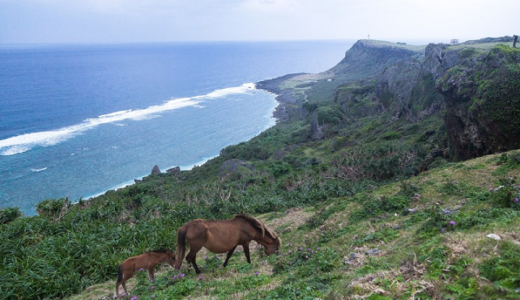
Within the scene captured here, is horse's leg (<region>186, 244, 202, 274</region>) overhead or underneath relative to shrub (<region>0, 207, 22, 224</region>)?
overhead

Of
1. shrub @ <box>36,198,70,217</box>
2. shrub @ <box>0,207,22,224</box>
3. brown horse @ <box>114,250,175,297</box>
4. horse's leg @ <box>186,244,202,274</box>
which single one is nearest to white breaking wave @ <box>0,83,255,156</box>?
shrub @ <box>0,207,22,224</box>

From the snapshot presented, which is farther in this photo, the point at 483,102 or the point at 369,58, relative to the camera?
the point at 369,58

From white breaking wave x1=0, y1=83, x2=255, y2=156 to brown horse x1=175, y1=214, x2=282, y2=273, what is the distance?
64.3 meters

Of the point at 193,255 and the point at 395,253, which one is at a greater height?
the point at 395,253

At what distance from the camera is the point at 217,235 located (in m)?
9.09

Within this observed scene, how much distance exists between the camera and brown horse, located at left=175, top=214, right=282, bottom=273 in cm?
898

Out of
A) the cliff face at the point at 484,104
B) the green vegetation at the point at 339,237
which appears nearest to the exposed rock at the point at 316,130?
the green vegetation at the point at 339,237

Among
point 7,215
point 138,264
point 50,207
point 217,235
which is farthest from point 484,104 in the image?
point 7,215

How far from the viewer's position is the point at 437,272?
513cm

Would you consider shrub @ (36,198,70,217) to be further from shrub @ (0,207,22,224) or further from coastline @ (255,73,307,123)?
coastline @ (255,73,307,123)

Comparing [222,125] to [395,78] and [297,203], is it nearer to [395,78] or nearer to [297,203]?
[395,78]

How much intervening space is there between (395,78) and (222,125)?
128 ft

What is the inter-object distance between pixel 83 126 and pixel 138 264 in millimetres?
77382

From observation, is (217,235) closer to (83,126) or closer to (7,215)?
(7,215)
